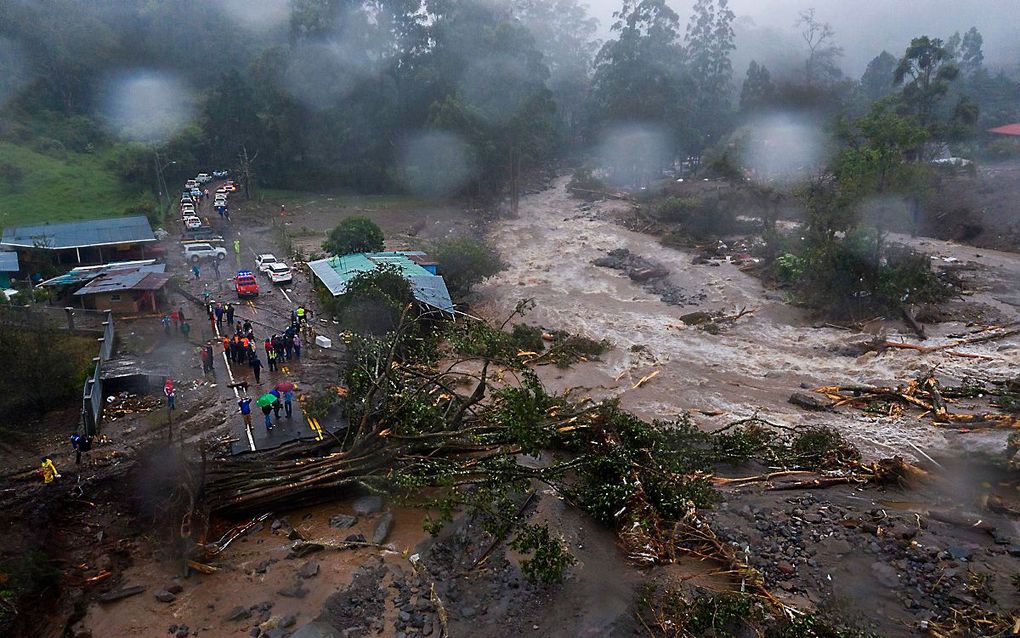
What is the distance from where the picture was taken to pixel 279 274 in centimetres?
2309

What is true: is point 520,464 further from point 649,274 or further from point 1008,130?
point 1008,130

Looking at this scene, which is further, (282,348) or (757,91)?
(757,91)

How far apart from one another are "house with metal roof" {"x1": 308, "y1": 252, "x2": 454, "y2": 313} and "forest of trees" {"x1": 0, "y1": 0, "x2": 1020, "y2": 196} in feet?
52.6

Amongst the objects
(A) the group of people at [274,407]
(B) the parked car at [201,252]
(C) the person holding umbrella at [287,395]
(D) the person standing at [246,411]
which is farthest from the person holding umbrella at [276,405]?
(B) the parked car at [201,252]

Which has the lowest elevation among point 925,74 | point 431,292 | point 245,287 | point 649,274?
point 649,274

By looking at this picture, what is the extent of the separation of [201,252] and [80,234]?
13.4 feet

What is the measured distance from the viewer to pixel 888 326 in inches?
715

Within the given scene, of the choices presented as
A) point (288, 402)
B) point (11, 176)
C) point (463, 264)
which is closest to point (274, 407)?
point (288, 402)

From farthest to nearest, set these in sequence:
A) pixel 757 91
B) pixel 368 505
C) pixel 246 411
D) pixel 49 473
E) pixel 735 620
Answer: pixel 757 91 → pixel 246 411 → pixel 49 473 → pixel 368 505 → pixel 735 620

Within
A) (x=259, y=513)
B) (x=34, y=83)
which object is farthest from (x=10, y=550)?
(x=34, y=83)

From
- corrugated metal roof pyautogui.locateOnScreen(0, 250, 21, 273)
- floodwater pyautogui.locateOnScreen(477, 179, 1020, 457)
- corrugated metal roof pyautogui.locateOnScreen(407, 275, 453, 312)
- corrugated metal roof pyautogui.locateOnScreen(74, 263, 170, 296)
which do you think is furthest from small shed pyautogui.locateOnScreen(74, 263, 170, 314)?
floodwater pyautogui.locateOnScreen(477, 179, 1020, 457)

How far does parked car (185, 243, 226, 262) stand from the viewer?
2573 cm

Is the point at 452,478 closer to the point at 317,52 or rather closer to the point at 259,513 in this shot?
the point at 259,513

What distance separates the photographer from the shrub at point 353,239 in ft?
79.3
